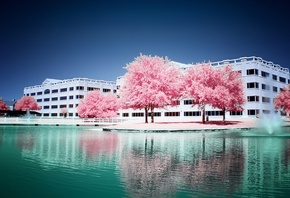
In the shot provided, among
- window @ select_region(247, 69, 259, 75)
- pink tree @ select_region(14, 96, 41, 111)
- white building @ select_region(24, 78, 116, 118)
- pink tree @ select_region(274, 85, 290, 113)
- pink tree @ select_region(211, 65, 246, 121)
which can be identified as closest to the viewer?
pink tree @ select_region(211, 65, 246, 121)

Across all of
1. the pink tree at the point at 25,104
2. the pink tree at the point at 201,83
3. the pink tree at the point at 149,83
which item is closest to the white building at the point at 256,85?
the pink tree at the point at 201,83

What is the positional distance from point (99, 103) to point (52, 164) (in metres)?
54.9

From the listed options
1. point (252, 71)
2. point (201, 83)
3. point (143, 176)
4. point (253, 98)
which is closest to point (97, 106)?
point (201, 83)

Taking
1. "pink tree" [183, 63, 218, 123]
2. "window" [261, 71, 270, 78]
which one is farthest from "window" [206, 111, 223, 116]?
"pink tree" [183, 63, 218, 123]

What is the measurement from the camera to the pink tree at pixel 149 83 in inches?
1658

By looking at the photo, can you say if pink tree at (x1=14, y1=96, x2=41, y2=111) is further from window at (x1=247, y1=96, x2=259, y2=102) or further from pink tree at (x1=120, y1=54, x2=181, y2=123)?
window at (x1=247, y1=96, x2=259, y2=102)

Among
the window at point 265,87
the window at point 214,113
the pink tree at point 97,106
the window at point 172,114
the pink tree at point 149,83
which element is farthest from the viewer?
the window at point 172,114

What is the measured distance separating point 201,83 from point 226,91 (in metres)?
4.29

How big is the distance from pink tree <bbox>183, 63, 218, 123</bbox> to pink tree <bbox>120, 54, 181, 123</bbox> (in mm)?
1975

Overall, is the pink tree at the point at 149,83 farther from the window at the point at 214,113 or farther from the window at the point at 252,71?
the window at the point at 252,71

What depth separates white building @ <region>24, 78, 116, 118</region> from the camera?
110 metres

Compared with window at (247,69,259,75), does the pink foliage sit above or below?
below

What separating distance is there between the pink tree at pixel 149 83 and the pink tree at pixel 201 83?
1.98m

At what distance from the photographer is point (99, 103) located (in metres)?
65.1
